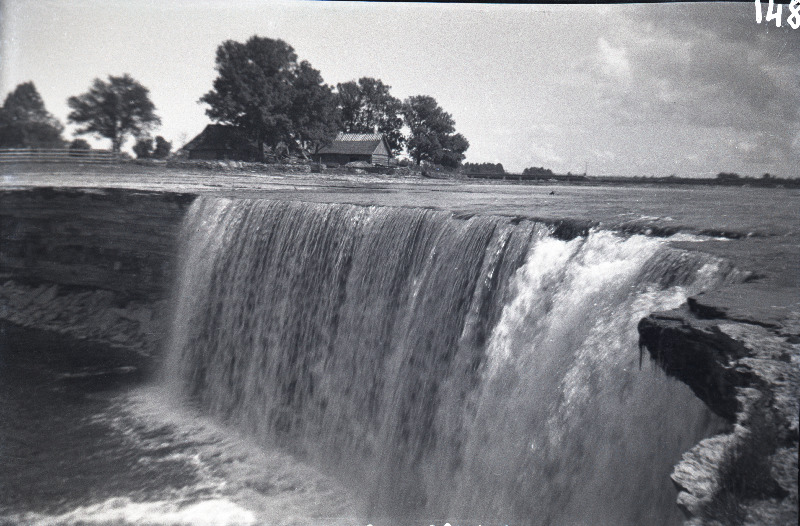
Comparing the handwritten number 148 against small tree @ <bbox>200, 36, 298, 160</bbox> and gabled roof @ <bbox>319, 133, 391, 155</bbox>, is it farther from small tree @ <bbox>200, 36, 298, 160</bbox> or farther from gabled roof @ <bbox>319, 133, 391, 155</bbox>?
small tree @ <bbox>200, 36, 298, 160</bbox>

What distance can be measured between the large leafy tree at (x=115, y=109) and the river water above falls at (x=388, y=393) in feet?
14.2

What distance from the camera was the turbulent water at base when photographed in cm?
461

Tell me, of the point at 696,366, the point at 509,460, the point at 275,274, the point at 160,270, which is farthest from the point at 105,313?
the point at 696,366

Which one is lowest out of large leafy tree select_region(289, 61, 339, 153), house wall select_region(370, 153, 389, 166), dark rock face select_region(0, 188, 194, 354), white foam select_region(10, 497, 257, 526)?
white foam select_region(10, 497, 257, 526)

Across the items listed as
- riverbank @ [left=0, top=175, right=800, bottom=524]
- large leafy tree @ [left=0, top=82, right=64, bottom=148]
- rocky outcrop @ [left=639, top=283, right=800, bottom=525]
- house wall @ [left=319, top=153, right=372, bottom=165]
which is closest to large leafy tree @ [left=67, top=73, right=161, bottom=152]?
large leafy tree @ [left=0, top=82, right=64, bottom=148]

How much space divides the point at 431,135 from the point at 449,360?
998cm

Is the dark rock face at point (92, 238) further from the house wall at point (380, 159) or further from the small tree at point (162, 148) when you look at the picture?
the house wall at point (380, 159)

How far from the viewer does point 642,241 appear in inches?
224

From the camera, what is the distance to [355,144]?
26.4 metres

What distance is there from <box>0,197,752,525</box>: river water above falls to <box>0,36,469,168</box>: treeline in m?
3.72

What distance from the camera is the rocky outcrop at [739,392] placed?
278 centimetres

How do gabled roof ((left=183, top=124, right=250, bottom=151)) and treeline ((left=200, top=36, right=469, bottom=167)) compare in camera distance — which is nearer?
treeline ((left=200, top=36, right=469, bottom=167))

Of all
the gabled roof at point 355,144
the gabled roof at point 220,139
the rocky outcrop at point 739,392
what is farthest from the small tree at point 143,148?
the rocky outcrop at point 739,392

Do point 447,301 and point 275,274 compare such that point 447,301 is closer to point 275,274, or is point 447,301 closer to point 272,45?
point 275,274
